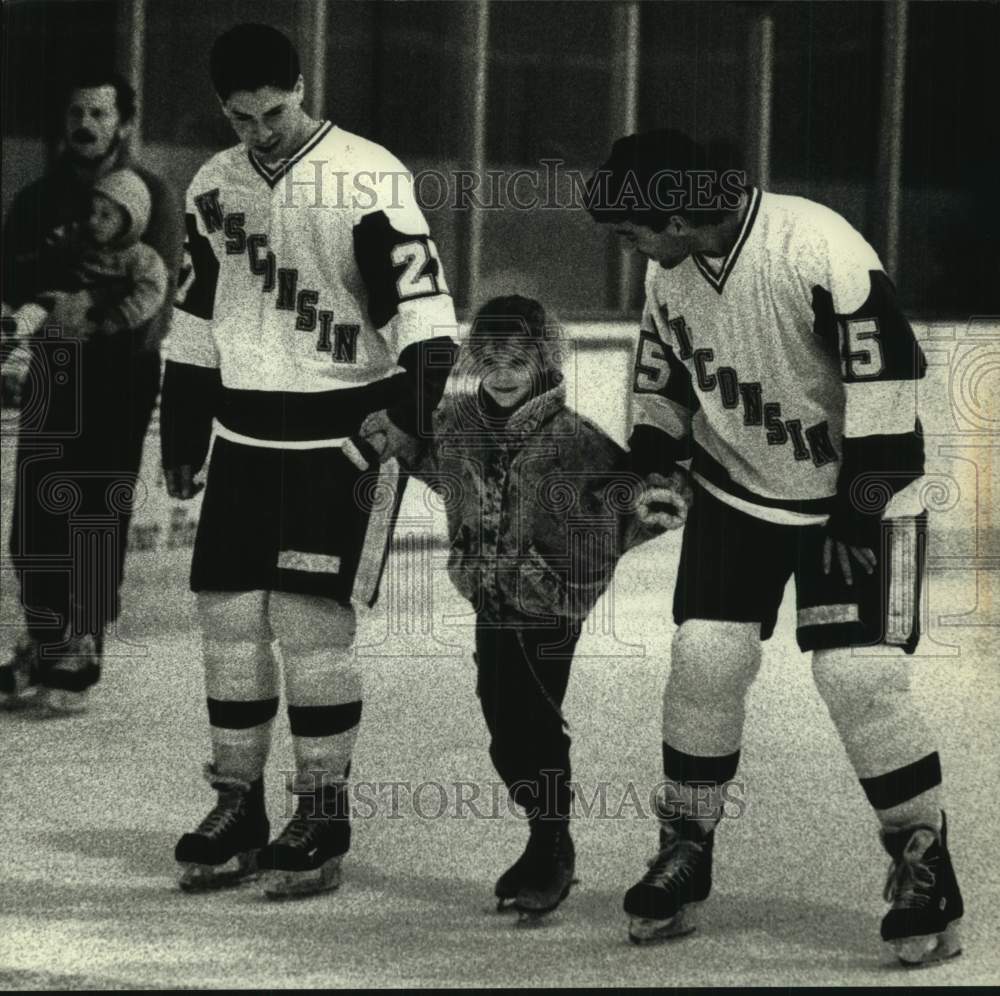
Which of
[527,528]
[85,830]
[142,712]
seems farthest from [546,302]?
[85,830]

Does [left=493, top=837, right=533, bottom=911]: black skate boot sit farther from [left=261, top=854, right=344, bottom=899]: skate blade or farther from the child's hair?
the child's hair

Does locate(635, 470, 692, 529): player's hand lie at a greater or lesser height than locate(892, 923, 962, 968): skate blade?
greater

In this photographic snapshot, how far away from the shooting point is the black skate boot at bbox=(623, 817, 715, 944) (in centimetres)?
288

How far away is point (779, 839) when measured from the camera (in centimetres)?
302

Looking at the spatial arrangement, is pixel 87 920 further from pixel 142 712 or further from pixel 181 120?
pixel 181 120

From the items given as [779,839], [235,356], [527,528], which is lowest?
[779,839]

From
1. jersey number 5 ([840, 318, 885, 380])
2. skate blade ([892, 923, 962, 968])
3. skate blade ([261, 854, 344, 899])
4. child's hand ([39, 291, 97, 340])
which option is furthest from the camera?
child's hand ([39, 291, 97, 340])

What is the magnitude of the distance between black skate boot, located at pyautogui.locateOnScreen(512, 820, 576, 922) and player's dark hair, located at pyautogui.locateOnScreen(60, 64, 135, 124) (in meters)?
1.50

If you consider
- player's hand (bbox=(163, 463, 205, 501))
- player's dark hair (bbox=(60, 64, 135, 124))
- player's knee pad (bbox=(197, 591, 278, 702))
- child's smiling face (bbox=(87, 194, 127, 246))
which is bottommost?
player's knee pad (bbox=(197, 591, 278, 702))

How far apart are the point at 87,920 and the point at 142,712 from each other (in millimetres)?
396

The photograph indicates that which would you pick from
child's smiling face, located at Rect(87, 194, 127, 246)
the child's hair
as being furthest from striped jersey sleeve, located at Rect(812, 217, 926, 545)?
child's smiling face, located at Rect(87, 194, 127, 246)

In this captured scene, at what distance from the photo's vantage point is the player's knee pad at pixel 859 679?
279 centimetres

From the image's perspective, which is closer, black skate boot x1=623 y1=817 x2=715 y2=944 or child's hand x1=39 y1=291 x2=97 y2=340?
black skate boot x1=623 y1=817 x2=715 y2=944

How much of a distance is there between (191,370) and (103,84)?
558 millimetres
